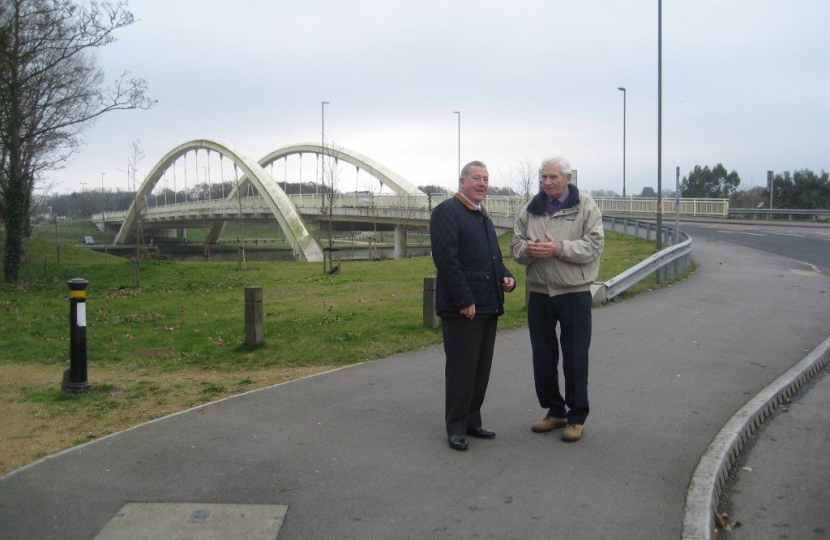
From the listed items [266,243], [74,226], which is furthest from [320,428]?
[74,226]

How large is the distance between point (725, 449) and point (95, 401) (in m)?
5.20

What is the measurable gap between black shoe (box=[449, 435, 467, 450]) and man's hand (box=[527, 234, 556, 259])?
1301 millimetres

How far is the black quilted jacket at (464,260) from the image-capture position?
5.02m

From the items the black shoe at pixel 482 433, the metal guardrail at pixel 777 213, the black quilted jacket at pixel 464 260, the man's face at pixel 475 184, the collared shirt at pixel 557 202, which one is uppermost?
the metal guardrail at pixel 777 213

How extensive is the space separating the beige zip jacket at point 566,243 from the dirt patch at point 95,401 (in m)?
3.05

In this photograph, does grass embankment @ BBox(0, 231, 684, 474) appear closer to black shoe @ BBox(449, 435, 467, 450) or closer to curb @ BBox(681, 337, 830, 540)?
black shoe @ BBox(449, 435, 467, 450)

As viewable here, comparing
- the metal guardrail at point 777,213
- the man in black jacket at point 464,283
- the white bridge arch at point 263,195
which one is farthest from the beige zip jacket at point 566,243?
the metal guardrail at point 777,213

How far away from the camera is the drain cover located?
380 centimetres

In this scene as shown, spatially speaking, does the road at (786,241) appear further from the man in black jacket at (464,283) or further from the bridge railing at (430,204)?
the man in black jacket at (464,283)

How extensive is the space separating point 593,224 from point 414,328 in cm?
529

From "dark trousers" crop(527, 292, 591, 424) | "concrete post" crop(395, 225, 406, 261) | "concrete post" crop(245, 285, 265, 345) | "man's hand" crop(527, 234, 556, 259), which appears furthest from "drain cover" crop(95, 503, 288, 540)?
"concrete post" crop(395, 225, 406, 261)

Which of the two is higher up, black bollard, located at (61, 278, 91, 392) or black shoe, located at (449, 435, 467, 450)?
black bollard, located at (61, 278, 91, 392)

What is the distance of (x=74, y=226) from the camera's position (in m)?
78.2

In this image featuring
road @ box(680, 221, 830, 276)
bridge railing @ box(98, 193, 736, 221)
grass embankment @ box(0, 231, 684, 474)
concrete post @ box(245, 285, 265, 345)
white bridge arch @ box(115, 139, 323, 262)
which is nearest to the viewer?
grass embankment @ box(0, 231, 684, 474)
